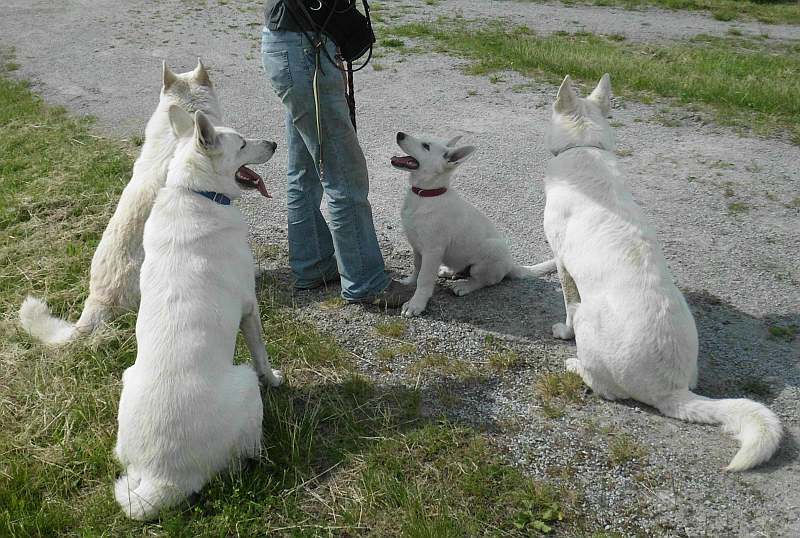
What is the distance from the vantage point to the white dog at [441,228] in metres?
5.07

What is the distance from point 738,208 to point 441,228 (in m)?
3.23

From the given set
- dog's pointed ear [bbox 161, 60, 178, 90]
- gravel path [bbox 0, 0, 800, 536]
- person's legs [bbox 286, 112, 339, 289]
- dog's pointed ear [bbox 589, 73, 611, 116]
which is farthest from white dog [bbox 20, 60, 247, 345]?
dog's pointed ear [bbox 589, 73, 611, 116]

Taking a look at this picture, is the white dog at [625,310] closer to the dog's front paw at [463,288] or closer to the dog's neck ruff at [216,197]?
the dog's front paw at [463,288]

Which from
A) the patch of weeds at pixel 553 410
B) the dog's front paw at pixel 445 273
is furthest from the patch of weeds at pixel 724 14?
the patch of weeds at pixel 553 410

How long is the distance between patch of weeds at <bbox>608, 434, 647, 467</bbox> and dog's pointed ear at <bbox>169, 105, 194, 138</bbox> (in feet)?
10.7

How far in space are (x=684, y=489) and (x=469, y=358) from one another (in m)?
1.61

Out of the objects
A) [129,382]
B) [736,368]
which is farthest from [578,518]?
[129,382]

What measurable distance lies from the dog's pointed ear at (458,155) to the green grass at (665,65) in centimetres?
491

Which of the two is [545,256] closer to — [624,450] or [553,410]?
[553,410]

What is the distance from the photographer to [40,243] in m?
6.02

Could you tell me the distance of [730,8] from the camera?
16391 millimetres

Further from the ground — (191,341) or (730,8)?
(730,8)

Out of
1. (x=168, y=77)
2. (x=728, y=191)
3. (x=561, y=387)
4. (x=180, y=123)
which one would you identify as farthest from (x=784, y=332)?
(x=168, y=77)

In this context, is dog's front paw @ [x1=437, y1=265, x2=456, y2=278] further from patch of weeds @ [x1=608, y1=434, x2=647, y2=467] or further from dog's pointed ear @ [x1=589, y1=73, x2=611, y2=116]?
patch of weeds @ [x1=608, y1=434, x2=647, y2=467]
